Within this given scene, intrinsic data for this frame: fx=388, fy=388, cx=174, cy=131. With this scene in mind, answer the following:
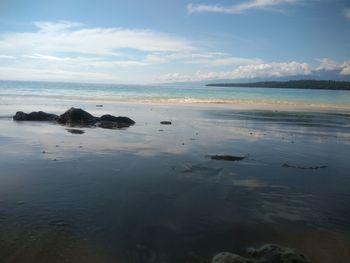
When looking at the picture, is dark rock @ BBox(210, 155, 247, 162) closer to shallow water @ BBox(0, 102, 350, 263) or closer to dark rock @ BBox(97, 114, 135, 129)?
shallow water @ BBox(0, 102, 350, 263)

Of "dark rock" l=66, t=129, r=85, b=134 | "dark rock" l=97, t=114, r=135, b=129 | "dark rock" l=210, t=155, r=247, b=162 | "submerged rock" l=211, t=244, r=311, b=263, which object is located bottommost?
"submerged rock" l=211, t=244, r=311, b=263

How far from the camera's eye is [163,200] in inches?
356

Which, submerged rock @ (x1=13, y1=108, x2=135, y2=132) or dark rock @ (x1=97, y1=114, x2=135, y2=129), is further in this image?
submerged rock @ (x1=13, y1=108, x2=135, y2=132)

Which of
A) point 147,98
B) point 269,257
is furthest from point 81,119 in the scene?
point 147,98

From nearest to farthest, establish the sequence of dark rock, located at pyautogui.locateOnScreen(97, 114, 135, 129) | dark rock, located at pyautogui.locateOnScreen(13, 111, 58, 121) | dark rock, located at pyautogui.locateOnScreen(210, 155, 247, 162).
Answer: dark rock, located at pyautogui.locateOnScreen(210, 155, 247, 162)
dark rock, located at pyautogui.locateOnScreen(97, 114, 135, 129)
dark rock, located at pyautogui.locateOnScreen(13, 111, 58, 121)

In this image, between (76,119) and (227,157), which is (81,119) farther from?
(227,157)

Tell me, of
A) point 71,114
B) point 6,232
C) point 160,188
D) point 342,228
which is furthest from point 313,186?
point 71,114

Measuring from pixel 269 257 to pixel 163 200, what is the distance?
3.42 metres

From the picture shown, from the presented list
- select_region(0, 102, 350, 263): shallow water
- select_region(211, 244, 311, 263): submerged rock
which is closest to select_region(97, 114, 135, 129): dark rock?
select_region(0, 102, 350, 263): shallow water

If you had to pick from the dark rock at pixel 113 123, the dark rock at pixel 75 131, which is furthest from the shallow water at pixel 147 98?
the dark rock at pixel 75 131

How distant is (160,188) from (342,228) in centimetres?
434

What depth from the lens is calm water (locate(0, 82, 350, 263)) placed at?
6738 millimetres

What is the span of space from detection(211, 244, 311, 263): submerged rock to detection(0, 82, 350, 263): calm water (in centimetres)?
45

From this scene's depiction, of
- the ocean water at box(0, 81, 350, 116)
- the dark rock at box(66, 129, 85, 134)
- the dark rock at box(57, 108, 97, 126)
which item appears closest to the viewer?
the dark rock at box(66, 129, 85, 134)
